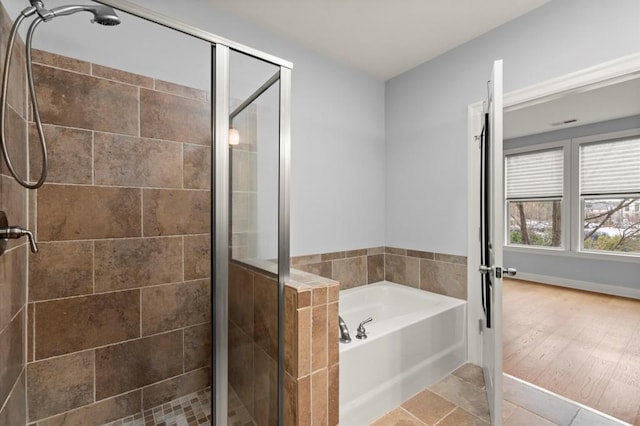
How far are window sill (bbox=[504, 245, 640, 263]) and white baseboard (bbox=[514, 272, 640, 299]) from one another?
366 millimetres

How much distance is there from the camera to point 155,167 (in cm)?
174

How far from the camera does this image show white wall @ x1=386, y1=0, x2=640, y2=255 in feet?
5.56

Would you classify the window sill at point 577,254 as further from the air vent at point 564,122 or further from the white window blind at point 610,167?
the air vent at point 564,122

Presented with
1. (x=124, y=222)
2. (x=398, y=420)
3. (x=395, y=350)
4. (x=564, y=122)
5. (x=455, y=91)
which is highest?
(x=564, y=122)

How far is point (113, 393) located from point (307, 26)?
260cm

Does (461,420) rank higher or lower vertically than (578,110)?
lower

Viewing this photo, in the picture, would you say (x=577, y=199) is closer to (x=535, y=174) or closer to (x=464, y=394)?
(x=535, y=174)

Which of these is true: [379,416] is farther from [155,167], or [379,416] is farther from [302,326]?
[155,167]

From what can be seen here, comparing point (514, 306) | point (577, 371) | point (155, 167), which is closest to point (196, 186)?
point (155, 167)

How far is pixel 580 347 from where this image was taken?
2.54 m

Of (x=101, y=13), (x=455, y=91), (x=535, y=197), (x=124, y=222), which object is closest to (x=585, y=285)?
(x=535, y=197)

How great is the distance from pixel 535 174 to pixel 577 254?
1398 mm

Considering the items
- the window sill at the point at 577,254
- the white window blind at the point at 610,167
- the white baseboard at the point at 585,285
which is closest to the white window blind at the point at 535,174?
the white window blind at the point at 610,167

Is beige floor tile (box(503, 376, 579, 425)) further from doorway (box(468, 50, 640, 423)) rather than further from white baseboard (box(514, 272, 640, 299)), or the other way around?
white baseboard (box(514, 272, 640, 299))
